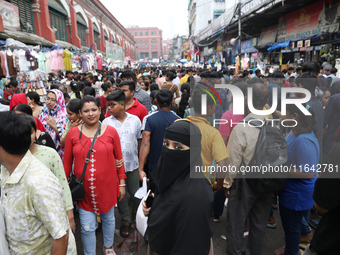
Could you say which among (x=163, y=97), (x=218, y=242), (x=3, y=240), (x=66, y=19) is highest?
(x=66, y=19)

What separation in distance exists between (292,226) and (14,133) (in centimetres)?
268

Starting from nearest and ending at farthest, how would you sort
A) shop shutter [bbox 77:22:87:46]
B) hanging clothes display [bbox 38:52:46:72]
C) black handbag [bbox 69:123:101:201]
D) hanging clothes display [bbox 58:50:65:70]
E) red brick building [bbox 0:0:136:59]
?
black handbag [bbox 69:123:101:201] → hanging clothes display [bbox 38:52:46:72] → hanging clothes display [bbox 58:50:65:70] → red brick building [bbox 0:0:136:59] → shop shutter [bbox 77:22:87:46]

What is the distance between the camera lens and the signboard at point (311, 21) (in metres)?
9.88

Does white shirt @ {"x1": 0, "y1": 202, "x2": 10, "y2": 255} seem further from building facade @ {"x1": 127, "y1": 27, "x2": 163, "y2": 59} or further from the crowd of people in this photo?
building facade @ {"x1": 127, "y1": 27, "x2": 163, "y2": 59}

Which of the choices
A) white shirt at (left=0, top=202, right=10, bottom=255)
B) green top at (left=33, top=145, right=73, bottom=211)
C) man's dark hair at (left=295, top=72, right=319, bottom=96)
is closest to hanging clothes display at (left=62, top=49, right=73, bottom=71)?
man's dark hair at (left=295, top=72, right=319, bottom=96)

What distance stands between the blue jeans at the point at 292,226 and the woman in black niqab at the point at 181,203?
1.35 metres

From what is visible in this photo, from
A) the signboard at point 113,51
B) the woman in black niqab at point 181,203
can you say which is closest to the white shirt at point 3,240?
the woman in black niqab at point 181,203

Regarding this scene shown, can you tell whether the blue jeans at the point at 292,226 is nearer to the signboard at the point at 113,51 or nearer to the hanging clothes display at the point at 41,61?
the hanging clothes display at the point at 41,61

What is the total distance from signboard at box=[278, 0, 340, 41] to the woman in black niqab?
10.2 meters

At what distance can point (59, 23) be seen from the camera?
68.1ft

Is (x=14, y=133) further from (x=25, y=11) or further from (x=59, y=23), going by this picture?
(x=59, y=23)

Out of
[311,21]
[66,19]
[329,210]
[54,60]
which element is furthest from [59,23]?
[329,210]

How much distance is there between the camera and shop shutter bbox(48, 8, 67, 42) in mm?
19250

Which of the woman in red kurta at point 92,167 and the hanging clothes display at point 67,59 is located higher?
the hanging clothes display at point 67,59
